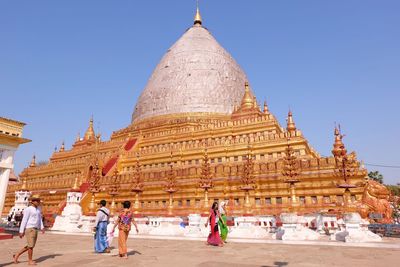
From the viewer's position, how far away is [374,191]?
26.6 meters

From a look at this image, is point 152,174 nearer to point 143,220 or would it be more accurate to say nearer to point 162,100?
point 143,220

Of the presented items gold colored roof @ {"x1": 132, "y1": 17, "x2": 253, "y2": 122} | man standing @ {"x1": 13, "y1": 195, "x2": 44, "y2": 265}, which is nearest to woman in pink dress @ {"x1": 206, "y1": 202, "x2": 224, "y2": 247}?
man standing @ {"x1": 13, "y1": 195, "x2": 44, "y2": 265}

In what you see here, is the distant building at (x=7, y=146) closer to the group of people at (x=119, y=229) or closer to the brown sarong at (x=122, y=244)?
the group of people at (x=119, y=229)

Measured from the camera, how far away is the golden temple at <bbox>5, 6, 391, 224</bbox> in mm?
23781

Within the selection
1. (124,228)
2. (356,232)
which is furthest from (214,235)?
(356,232)

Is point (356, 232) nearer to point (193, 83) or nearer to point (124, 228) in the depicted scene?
point (124, 228)

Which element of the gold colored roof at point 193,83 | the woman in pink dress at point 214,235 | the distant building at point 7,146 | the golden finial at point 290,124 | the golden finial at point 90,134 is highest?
the gold colored roof at point 193,83

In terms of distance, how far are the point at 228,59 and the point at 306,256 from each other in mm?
48391

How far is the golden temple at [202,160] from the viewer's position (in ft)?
78.0

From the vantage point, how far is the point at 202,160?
33.9 metres

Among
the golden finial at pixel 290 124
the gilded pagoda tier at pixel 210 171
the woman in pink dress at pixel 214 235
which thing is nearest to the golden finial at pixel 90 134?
the gilded pagoda tier at pixel 210 171

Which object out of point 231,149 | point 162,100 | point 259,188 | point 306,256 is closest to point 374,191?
point 259,188

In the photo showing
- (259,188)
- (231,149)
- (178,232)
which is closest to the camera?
(178,232)

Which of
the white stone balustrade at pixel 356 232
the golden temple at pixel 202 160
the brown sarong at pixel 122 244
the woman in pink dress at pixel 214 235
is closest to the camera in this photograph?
the brown sarong at pixel 122 244
